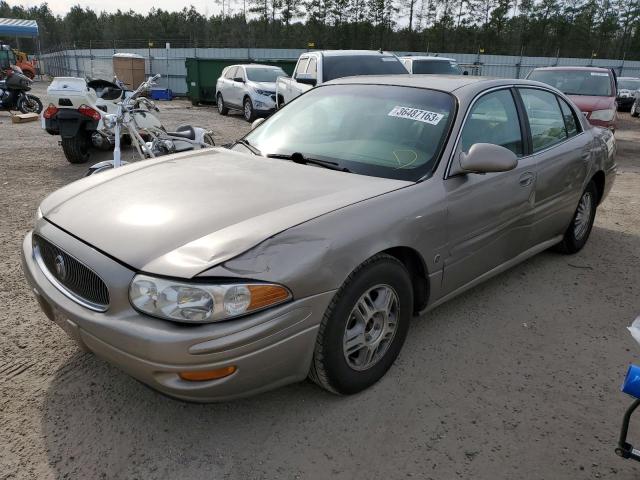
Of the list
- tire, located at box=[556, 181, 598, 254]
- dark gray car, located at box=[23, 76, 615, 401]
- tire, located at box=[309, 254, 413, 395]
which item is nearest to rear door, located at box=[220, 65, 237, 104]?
dark gray car, located at box=[23, 76, 615, 401]

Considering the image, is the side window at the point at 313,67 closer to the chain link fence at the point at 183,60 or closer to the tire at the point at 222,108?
the tire at the point at 222,108

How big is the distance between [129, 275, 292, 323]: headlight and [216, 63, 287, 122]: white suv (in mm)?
12710

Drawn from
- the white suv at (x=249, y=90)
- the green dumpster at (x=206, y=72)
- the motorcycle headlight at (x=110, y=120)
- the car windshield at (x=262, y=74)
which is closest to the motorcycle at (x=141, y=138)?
the motorcycle headlight at (x=110, y=120)

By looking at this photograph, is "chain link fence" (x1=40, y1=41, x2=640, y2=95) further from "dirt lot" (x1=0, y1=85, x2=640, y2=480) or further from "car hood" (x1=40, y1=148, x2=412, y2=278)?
"car hood" (x1=40, y1=148, x2=412, y2=278)

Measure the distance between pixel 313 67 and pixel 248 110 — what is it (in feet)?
14.6

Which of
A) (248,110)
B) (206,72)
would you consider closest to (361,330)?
(248,110)

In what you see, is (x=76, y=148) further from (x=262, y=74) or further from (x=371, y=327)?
(x=262, y=74)

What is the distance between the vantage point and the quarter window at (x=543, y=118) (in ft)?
12.3

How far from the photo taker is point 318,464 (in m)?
2.21

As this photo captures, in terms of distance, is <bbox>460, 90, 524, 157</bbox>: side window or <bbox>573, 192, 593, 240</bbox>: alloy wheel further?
<bbox>573, 192, 593, 240</bbox>: alloy wheel

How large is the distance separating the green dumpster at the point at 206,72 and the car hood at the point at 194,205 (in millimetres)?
17486

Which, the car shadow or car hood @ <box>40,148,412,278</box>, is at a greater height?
car hood @ <box>40,148,412,278</box>

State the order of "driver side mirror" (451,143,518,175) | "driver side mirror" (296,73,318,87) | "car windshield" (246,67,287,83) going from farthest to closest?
"car windshield" (246,67,287,83)
"driver side mirror" (296,73,318,87)
"driver side mirror" (451,143,518,175)

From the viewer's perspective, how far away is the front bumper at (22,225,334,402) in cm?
197
